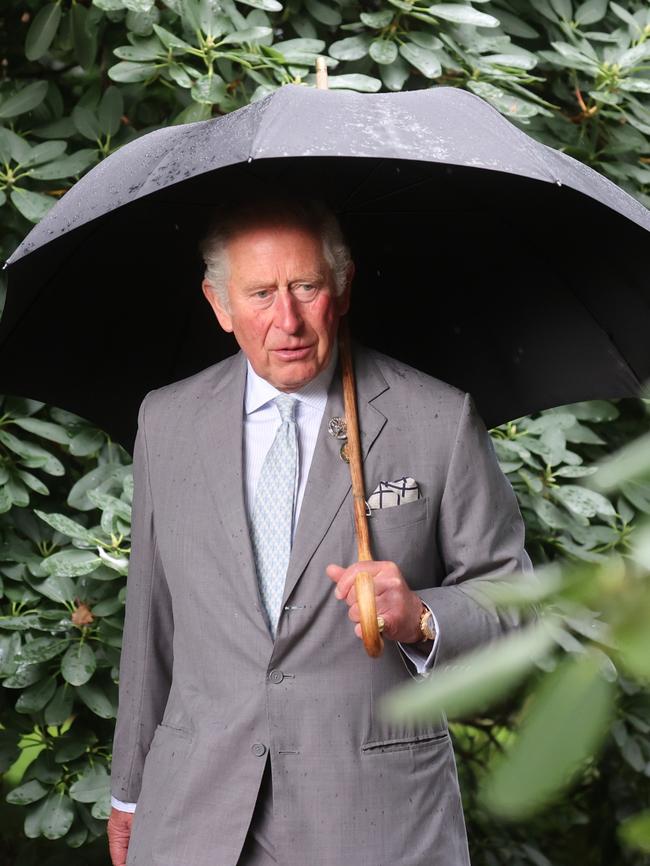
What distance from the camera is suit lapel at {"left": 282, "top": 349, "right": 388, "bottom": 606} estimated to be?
6.06 ft

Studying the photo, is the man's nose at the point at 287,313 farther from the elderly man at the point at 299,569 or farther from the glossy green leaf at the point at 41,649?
the glossy green leaf at the point at 41,649

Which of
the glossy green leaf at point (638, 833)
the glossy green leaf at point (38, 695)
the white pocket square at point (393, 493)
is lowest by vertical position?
the glossy green leaf at point (38, 695)

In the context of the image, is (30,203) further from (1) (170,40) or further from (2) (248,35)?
(2) (248,35)

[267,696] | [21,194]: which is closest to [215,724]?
[267,696]

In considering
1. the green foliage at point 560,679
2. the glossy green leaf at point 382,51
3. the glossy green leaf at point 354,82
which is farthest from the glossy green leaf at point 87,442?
the green foliage at point 560,679

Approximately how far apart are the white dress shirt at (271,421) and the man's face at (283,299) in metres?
0.08

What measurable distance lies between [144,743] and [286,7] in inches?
71.8

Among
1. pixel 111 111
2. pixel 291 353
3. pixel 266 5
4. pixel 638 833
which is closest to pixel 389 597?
pixel 291 353

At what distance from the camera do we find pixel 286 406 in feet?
6.45

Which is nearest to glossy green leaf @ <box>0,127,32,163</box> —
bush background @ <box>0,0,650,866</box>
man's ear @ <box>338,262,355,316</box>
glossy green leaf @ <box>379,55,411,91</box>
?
bush background @ <box>0,0,650,866</box>

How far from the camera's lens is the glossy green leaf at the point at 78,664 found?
110 inches

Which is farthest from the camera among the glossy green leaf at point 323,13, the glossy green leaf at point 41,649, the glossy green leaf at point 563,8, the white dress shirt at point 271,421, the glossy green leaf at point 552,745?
the glossy green leaf at point 563,8

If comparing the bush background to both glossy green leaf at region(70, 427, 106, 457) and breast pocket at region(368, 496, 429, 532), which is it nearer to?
glossy green leaf at region(70, 427, 106, 457)

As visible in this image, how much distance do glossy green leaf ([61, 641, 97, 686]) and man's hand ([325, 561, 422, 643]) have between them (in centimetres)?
129
